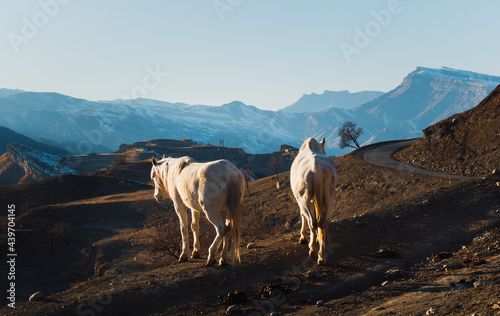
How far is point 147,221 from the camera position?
5297 cm

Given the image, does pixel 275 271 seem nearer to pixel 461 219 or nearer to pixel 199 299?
pixel 199 299

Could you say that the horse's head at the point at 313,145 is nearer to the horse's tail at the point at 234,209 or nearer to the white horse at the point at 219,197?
the white horse at the point at 219,197

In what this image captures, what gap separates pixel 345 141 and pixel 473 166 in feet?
156

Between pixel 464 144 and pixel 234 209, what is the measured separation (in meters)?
32.3

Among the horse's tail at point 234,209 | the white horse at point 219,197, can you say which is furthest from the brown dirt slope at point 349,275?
the white horse at point 219,197

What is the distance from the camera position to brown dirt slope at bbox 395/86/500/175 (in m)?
33.9

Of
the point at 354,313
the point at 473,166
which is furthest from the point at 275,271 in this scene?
the point at 473,166

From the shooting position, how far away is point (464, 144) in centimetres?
3775

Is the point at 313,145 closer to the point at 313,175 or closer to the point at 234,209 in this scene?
the point at 313,175

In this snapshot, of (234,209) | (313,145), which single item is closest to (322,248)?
(234,209)

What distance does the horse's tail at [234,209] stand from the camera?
13273 mm

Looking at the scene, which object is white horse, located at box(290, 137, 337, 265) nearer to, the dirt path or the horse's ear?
the horse's ear

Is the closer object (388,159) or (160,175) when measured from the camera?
(160,175)

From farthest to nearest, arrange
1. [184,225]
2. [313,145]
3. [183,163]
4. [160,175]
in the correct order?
1. [160,175]
2. [313,145]
3. [184,225]
4. [183,163]
